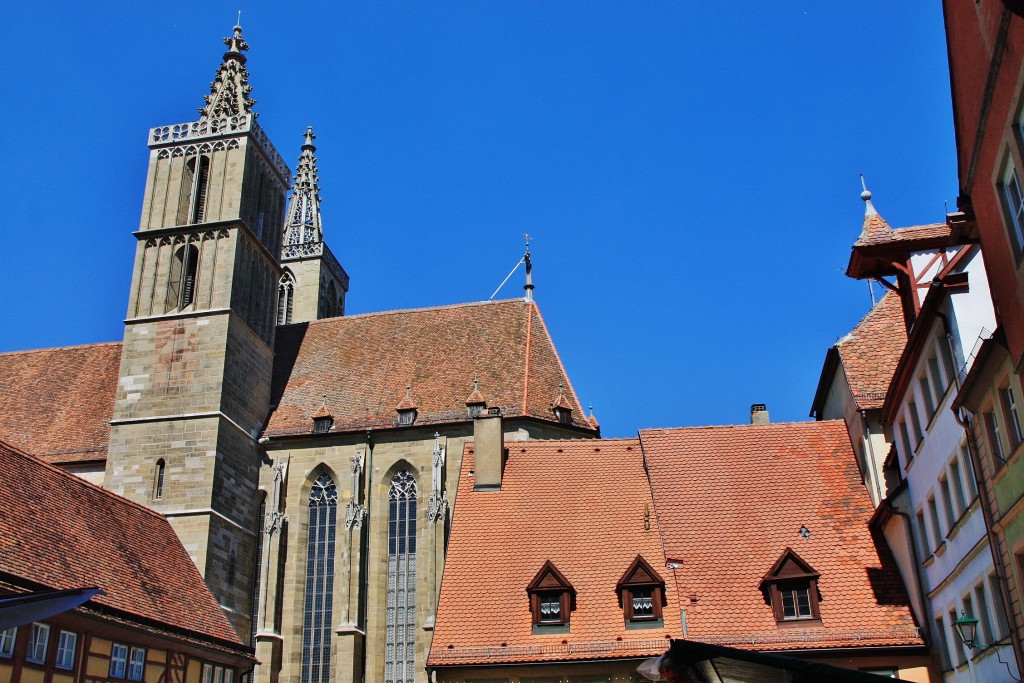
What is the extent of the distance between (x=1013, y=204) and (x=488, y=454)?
500 inches

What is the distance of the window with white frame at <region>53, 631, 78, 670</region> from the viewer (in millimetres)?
16922

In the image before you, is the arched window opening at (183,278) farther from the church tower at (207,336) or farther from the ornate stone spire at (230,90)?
the ornate stone spire at (230,90)

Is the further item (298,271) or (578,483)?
(298,271)

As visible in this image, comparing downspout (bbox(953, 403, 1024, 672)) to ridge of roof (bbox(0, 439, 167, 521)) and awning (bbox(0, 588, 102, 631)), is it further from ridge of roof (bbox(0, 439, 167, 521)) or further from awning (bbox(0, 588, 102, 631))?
ridge of roof (bbox(0, 439, 167, 521))

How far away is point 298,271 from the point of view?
45.4 m

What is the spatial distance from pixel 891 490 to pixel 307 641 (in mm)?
15930

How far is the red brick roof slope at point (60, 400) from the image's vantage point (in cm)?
2969

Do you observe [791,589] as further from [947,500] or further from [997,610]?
[997,610]

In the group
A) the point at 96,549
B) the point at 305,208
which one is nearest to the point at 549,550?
the point at 96,549

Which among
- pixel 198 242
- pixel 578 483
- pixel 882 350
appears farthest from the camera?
pixel 198 242

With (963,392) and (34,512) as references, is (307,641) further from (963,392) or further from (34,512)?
(963,392)

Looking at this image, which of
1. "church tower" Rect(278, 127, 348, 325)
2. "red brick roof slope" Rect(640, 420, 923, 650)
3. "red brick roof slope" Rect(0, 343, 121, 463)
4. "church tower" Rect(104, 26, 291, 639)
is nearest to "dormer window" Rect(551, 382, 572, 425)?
"red brick roof slope" Rect(640, 420, 923, 650)

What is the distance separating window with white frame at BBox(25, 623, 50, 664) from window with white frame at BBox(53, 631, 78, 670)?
1.03 feet

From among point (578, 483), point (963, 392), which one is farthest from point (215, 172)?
point (963, 392)
